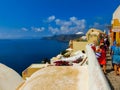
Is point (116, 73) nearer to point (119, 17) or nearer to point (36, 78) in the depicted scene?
point (36, 78)

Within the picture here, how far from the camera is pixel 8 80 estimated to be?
1170 centimetres

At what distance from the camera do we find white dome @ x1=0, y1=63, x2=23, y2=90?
11.0m

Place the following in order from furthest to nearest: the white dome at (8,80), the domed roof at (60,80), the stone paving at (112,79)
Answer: the white dome at (8,80)
the stone paving at (112,79)
the domed roof at (60,80)

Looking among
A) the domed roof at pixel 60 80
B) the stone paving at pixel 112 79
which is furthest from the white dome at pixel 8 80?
the stone paving at pixel 112 79

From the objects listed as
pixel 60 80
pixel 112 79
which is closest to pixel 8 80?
pixel 60 80

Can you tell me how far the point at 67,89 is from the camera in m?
7.69

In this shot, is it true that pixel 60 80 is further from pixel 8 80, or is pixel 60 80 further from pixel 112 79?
pixel 8 80

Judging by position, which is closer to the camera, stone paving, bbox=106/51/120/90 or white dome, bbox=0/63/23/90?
stone paving, bbox=106/51/120/90

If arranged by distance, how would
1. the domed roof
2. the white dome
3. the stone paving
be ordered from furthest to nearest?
the white dome, the stone paving, the domed roof

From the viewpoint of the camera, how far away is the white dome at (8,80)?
433 inches

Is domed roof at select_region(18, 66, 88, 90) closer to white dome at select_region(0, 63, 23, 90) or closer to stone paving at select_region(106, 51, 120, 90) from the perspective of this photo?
stone paving at select_region(106, 51, 120, 90)

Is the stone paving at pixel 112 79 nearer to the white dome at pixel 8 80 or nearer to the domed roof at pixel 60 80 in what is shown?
the domed roof at pixel 60 80

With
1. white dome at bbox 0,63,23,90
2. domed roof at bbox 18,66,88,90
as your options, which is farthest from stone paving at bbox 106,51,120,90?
white dome at bbox 0,63,23,90

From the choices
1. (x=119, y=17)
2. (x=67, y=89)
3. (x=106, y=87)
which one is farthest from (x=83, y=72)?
(x=119, y=17)
